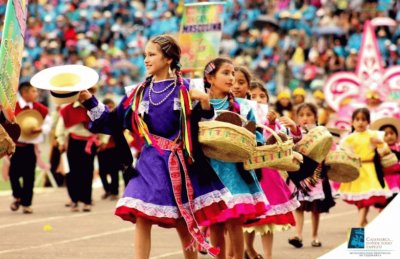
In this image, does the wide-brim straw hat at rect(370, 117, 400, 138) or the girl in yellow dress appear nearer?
the girl in yellow dress

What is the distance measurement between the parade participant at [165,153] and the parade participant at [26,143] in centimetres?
806

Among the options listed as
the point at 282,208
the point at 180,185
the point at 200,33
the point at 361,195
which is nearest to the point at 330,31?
the point at 200,33

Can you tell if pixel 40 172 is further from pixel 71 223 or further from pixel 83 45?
pixel 83 45

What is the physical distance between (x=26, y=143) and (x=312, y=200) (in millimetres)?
5407

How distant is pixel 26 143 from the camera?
17406 millimetres

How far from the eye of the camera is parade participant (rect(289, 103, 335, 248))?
12883 millimetres

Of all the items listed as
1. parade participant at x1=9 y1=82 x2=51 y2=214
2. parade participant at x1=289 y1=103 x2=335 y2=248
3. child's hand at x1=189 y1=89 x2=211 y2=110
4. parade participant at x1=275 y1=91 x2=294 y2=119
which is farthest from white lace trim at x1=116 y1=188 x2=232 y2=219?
parade participant at x1=9 y1=82 x2=51 y2=214

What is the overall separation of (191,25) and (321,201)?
4244 mm

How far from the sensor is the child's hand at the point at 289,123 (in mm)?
10833

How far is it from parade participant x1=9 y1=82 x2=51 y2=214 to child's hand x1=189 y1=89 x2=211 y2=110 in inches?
326

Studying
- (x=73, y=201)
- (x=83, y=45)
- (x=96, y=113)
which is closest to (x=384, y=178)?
(x=73, y=201)

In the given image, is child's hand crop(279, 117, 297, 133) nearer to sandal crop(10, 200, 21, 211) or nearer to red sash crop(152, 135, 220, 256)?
red sash crop(152, 135, 220, 256)

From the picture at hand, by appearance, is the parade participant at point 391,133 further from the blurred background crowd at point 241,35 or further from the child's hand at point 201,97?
the blurred background crowd at point 241,35

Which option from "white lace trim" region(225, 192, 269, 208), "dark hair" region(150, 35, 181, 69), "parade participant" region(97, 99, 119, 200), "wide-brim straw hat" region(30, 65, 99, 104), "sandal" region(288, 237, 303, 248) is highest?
"dark hair" region(150, 35, 181, 69)
